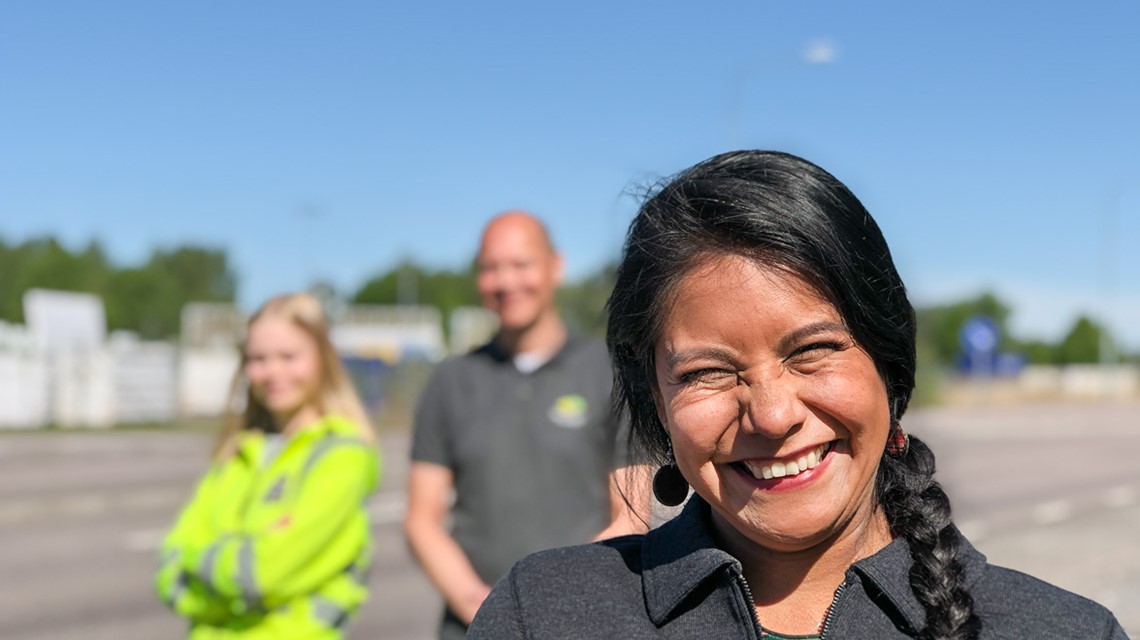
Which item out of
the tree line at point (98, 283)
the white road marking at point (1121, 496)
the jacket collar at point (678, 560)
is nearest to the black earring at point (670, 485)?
the jacket collar at point (678, 560)

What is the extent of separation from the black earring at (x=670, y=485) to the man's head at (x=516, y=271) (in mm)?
2293

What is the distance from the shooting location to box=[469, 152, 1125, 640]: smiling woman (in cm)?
155

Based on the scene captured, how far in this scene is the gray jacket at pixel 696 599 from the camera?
5.08 ft

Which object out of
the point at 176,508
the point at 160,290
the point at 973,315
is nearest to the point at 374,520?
the point at 176,508

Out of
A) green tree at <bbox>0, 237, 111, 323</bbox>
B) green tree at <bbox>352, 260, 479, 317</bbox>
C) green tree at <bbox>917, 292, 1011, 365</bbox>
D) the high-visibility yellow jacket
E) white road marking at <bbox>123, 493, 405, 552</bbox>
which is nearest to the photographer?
the high-visibility yellow jacket

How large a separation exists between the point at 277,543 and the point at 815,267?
2.44 metres

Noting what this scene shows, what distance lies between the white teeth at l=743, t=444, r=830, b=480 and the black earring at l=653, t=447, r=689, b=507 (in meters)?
0.20

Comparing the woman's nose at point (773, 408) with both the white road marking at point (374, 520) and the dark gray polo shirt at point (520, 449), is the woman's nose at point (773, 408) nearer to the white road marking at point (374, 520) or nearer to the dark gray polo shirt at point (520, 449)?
the dark gray polo shirt at point (520, 449)

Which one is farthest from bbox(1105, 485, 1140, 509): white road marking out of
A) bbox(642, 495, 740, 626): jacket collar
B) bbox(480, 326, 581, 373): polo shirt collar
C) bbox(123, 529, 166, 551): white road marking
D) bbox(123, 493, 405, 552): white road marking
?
bbox(642, 495, 740, 626): jacket collar

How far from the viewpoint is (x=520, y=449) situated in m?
3.97

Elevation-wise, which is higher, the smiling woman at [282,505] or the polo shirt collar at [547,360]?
the polo shirt collar at [547,360]

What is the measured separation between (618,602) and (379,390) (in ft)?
122

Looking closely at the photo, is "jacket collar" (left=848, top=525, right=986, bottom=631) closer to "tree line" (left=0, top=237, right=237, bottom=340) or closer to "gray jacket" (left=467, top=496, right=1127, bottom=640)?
"gray jacket" (left=467, top=496, right=1127, bottom=640)

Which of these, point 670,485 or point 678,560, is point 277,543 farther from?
point 678,560
